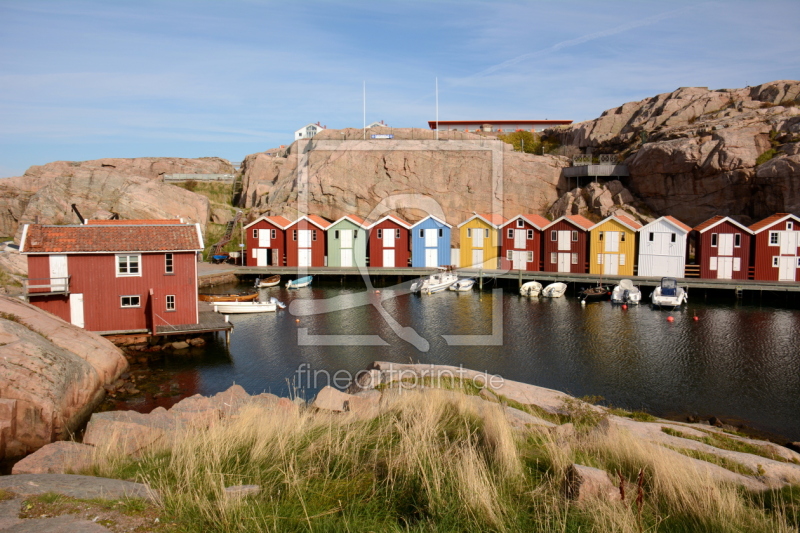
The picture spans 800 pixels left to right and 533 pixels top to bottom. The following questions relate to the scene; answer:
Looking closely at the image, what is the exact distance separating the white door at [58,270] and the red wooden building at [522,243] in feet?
114

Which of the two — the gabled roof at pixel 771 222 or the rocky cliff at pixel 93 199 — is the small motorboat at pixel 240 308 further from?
the gabled roof at pixel 771 222

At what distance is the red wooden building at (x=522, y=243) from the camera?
49.5 m

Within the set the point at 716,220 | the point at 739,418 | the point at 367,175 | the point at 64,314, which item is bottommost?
the point at 739,418

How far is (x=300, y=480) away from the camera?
662 cm

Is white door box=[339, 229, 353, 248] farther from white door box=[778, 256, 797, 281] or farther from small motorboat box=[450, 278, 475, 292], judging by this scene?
white door box=[778, 256, 797, 281]

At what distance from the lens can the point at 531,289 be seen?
43719mm

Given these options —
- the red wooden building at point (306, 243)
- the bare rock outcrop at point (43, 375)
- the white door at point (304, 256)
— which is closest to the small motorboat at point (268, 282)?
the white door at point (304, 256)

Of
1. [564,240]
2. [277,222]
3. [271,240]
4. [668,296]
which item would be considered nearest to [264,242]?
[271,240]

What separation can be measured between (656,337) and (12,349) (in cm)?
2841

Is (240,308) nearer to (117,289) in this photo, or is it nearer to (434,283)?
(117,289)

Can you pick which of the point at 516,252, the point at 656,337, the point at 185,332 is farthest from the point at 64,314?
the point at 516,252

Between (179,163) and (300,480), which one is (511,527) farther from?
(179,163)

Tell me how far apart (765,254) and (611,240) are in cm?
1078

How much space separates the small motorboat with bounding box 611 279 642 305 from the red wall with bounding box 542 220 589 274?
651cm
